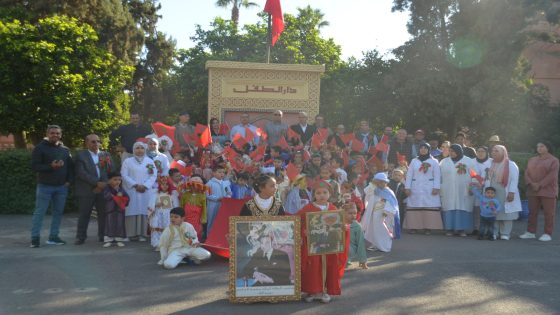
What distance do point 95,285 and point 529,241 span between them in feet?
26.4

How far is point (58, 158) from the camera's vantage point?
990 centimetres

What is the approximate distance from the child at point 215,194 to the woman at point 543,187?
19.5 feet

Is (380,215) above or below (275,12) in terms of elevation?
below

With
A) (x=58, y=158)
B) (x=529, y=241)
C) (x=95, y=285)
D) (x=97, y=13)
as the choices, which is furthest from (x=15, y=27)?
(x=529, y=241)

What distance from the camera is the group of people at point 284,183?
372 inches

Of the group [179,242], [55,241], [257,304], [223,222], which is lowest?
[257,304]

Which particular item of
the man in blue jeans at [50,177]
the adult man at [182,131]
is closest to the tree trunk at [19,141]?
the adult man at [182,131]

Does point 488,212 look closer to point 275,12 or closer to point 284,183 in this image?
point 284,183

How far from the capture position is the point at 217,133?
13.8 meters

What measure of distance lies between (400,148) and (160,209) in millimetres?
6334

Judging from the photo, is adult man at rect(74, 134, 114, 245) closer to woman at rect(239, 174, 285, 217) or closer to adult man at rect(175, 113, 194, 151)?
adult man at rect(175, 113, 194, 151)

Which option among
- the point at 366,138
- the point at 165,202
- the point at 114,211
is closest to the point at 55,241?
Result: the point at 114,211

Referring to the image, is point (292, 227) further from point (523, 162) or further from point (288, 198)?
point (523, 162)

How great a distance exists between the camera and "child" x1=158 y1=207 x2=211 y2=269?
836 centimetres
